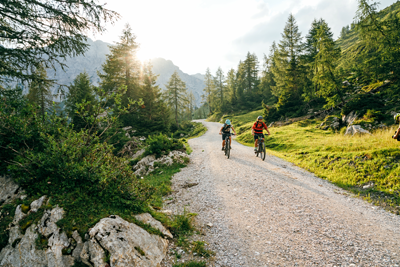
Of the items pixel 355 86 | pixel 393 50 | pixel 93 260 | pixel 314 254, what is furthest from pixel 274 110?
pixel 93 260

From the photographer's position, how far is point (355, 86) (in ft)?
79.8

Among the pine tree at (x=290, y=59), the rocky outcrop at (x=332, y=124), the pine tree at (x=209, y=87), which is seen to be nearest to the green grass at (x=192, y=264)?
the rocky outcrop at (x=332, y=124)

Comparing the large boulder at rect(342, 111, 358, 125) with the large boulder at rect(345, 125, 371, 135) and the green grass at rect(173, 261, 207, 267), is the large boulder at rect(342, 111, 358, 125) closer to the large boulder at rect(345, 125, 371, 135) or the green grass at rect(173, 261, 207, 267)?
the large boulder at rect(345, 125, 371, 135)

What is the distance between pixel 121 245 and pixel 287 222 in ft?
14.5

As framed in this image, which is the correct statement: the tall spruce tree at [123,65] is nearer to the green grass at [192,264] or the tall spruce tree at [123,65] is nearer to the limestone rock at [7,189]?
the limestone rock at [7,189]

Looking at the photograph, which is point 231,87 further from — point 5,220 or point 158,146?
point 5,220

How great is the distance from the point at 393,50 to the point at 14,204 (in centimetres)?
2598

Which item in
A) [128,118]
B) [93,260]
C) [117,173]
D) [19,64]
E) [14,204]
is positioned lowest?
[93,260]

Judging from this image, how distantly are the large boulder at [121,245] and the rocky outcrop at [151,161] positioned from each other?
23.8ft

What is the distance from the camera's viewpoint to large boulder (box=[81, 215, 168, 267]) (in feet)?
9.87

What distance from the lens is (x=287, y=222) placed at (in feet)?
16.5

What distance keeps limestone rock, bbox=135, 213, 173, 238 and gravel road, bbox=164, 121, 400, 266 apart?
103cm

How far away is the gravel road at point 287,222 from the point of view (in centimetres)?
381

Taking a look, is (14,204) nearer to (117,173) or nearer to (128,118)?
(117,173)
